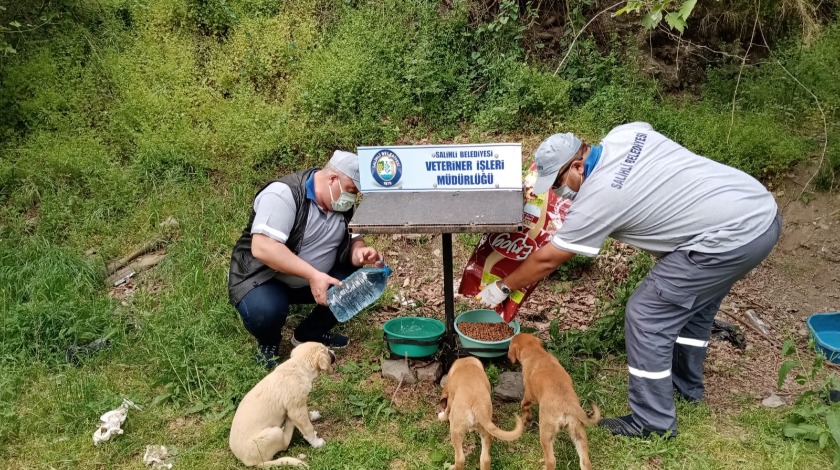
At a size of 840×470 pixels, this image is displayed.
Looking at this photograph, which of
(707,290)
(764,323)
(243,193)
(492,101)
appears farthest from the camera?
(492,101)

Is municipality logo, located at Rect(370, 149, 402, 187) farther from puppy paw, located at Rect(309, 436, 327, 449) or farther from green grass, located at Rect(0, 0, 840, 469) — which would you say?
puppy paw, located at Rect(309, 436, 327, 449)

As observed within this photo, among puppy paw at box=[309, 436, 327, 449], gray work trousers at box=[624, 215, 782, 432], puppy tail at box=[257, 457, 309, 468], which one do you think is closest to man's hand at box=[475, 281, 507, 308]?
gray work trousers at box=[624, 215, 782, 432]

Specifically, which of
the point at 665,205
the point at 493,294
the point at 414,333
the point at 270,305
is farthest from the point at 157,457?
the point at 665,205

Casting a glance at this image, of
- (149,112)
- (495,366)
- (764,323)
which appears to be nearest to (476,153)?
(495,366)

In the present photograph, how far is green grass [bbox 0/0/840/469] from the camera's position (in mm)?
4359

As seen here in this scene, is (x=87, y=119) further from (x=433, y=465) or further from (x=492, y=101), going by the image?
(x=433, y=465)

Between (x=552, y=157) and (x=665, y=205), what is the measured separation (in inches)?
28.7

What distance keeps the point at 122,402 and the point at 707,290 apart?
4.03 m

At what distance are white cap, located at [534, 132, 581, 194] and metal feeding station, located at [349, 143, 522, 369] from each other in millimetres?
251

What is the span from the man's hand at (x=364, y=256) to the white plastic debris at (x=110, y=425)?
1.94 m

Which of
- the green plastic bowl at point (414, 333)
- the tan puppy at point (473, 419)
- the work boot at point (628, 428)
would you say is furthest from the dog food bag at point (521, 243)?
the work boot at point (628, 428)

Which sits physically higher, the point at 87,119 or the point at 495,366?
the point at 87,119

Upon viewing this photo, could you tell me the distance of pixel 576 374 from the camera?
4.93 m

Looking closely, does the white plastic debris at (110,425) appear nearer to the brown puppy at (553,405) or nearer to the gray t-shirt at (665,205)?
the brown puppy at (553,405)
